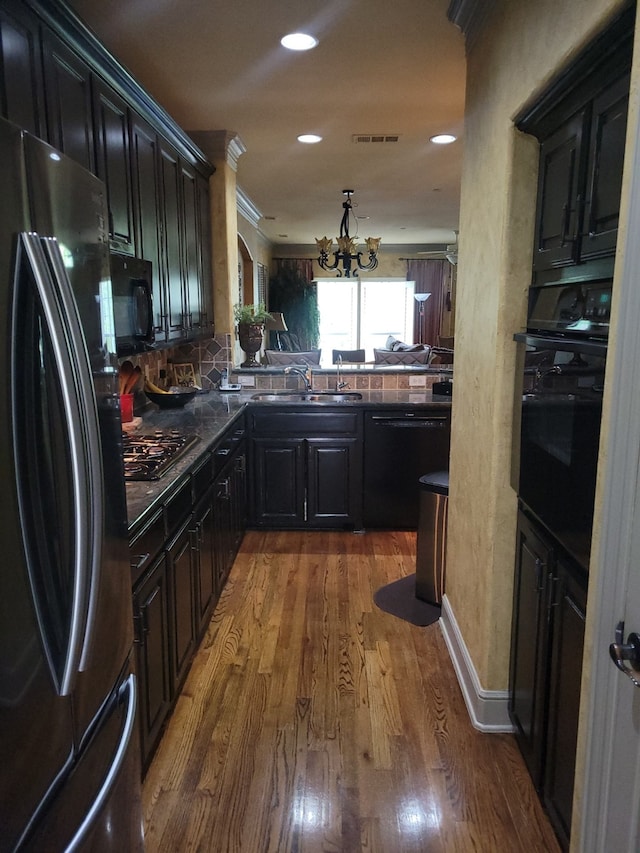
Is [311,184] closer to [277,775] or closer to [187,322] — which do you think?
[187,322]

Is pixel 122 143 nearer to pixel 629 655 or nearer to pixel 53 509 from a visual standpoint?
pixel 53 509

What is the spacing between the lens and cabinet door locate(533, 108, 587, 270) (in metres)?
1.56

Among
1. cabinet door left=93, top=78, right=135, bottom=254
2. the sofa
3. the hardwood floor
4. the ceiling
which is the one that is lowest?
the hardwood floor

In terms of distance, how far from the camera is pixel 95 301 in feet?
4.22

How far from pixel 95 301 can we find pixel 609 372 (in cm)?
106

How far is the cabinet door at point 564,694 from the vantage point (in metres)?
1.54

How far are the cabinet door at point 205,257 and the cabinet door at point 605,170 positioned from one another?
3148 mm

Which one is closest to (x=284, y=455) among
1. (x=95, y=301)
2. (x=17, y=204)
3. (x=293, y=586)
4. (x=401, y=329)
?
(x=293, y=586)

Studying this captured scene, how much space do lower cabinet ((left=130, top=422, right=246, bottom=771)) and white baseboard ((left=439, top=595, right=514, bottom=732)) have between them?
113 cm

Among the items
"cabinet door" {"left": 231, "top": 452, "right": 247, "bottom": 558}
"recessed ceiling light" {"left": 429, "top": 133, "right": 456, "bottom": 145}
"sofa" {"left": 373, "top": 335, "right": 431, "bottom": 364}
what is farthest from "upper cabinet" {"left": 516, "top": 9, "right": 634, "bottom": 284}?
"sofa" {"left": 373, "top": 335, "right": 431, "bottom": 364}

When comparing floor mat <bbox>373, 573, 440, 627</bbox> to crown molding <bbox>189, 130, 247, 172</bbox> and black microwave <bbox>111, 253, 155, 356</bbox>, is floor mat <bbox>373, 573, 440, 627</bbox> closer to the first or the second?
black microwave <bbox>111, 253, 155, 356</bbox>

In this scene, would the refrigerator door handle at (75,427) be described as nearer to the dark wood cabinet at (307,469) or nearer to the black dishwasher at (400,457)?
the dark wood cabinet at (307,469)

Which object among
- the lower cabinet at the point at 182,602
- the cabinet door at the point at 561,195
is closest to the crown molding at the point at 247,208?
the lower cabinet at the point at 182,602

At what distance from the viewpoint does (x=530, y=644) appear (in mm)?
1929
